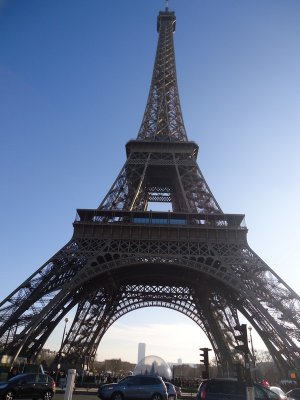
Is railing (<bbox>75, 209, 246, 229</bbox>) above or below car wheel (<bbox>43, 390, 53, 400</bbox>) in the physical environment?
above

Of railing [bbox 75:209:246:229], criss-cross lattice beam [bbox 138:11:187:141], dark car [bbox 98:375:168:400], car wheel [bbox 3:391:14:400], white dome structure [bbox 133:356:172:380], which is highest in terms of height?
criss-cross lattice beam [bbox 138:11:187:141]

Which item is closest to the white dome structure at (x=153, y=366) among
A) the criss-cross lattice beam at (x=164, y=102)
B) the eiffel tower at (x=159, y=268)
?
the eiffel tower at (x=159, y=268)

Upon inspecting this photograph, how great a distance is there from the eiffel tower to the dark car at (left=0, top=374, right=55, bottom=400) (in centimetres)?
956

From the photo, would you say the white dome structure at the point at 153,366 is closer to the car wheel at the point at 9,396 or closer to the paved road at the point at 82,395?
the paved road at the point at 82,395

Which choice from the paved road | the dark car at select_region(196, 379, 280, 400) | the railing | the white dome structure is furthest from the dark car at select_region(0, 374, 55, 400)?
the white dome structure

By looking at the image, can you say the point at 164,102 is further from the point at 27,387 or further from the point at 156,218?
the point at 27,387

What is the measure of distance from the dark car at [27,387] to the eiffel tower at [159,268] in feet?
31.4

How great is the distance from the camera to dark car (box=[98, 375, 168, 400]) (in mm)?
17016

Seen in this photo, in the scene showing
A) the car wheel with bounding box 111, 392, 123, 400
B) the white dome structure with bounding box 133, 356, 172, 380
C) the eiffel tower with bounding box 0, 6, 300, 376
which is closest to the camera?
the car wheel with bounding box 111, 392, 123, 400

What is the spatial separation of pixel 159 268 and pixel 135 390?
21.5 m

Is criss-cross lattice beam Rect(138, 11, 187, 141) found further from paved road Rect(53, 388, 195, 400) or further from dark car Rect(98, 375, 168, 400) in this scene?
dark car Rect(98, 375, 168, 400)

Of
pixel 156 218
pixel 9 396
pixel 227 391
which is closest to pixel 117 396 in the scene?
pixel 9 396

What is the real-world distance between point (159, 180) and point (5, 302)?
28545mm

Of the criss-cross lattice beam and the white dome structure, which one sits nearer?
the criss-cross lattice beam
